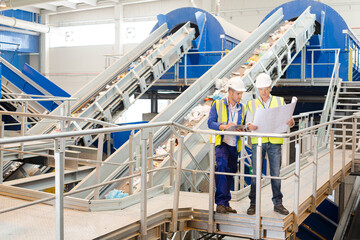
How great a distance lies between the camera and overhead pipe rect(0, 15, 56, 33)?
2107cm

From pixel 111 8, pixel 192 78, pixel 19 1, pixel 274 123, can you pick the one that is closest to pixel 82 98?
pixel 192 78

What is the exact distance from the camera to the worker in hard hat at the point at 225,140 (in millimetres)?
4707

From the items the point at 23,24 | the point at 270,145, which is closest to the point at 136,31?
the point at 23,24

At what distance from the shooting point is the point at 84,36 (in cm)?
2602

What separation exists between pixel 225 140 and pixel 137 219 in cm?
134

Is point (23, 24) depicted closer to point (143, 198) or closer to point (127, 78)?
point (127, 78)

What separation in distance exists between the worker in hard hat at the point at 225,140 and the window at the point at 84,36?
20.8 m

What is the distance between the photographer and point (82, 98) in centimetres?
1138

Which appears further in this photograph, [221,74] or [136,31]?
[136,31]

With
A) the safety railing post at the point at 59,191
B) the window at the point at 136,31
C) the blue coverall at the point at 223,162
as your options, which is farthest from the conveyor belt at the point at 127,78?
the window at the point at 136,31

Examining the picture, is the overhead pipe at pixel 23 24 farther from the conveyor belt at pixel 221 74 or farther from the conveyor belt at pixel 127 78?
the conveyor belt at pixel 221 74

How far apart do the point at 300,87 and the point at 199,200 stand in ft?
31.4

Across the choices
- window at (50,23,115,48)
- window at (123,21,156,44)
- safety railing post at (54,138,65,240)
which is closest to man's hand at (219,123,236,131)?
safety railing post at (54,138,65,240)

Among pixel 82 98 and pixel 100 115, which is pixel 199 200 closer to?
pixel 100 115
